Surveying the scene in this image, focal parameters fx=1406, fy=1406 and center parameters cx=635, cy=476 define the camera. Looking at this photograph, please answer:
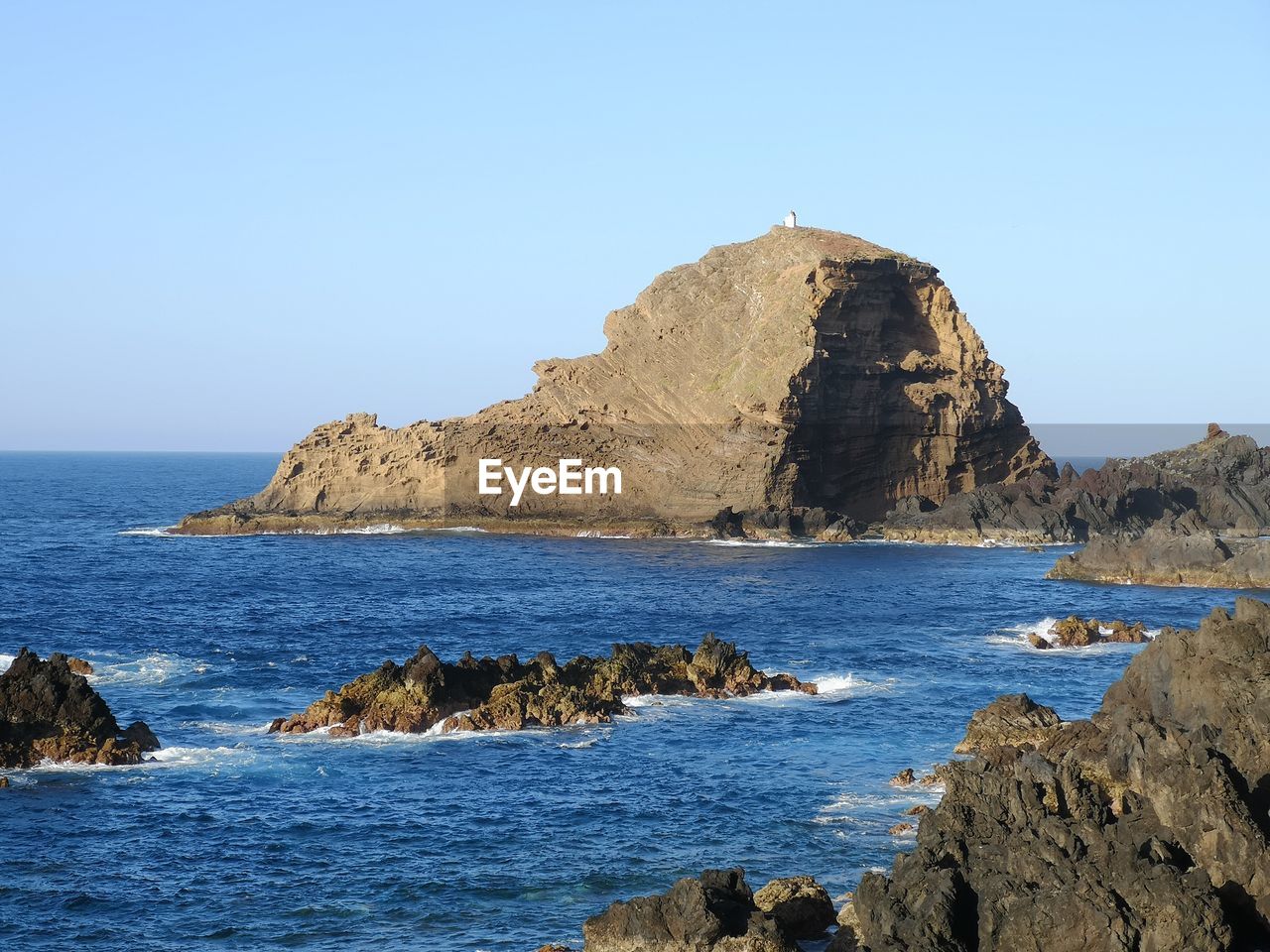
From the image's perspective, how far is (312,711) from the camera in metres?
34.8

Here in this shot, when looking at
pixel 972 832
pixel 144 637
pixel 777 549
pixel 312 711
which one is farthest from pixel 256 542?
pixel 972 832

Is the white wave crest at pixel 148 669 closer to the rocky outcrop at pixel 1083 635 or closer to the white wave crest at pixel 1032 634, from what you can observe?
the white wave crest at pixel 1032 634

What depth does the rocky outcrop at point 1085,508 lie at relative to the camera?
83.4 meters

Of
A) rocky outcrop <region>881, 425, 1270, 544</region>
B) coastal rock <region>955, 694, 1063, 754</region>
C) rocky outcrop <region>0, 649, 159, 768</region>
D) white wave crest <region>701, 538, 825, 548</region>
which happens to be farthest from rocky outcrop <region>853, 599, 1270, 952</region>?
rocky outcrop <region>881, 425, 1270, 544</region>

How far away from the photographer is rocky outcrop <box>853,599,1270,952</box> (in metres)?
17.5

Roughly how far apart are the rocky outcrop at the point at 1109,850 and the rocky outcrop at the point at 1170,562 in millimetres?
39298

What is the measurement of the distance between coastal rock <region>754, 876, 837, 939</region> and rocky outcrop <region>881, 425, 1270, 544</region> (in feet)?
209

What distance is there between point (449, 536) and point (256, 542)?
11.7 metres

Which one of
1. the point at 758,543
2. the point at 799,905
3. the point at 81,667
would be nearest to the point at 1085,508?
the point at 758,543

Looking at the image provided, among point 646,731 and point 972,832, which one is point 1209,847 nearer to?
point 972,832

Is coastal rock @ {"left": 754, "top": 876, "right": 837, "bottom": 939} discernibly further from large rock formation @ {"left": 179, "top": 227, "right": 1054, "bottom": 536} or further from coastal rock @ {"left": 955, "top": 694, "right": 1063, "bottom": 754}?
large rock formation @ {"left": 179, "top": 227, "right": 1054, "bottom": 536}

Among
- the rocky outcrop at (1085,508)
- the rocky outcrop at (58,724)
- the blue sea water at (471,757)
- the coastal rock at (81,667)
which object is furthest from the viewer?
the rocky outcrop at (1085,508)

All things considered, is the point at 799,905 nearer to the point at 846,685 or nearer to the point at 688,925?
Answer: the point at 688,925

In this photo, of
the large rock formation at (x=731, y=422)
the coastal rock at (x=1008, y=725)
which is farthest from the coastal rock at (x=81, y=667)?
the large rock formation at (x=731, y=422)
